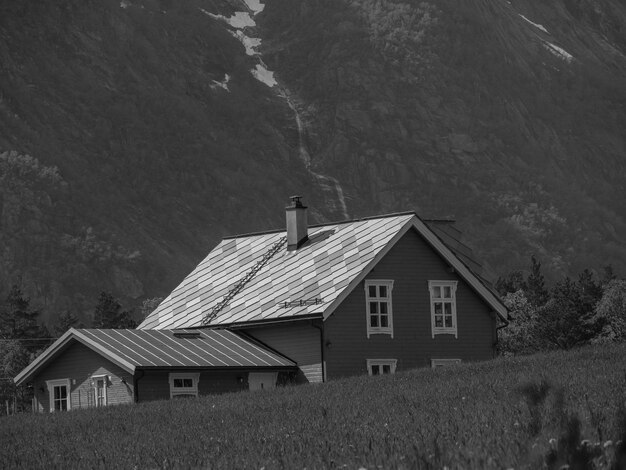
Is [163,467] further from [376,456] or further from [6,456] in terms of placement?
[6,456]

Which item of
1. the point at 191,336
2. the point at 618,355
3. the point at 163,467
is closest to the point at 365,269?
the point at 191,336

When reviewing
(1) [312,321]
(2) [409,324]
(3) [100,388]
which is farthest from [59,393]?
(2) [409,324]

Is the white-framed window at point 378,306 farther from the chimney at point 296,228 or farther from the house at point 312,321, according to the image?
the chimney at point 296,228

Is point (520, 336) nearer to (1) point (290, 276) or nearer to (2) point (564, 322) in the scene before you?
(2) point (564, 322)

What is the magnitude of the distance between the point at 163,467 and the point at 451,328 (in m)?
31.7

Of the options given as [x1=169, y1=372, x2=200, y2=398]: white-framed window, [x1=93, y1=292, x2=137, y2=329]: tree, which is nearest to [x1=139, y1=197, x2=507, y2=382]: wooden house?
[x1=169, y1=372, x2=200, y2=398]: white-framed window

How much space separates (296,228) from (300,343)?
636cm

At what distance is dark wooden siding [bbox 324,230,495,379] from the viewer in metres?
47.9

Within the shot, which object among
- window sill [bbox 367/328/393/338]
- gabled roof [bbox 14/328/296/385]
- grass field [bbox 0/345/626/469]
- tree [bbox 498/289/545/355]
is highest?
tree [bbox 498/289/545/355]

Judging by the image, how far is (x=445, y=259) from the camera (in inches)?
1971

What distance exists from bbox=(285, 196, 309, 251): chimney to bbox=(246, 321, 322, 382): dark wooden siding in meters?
4.77

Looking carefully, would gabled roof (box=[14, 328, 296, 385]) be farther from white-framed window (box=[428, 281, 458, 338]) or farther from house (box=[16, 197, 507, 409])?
white-framed window (box=[428, 281, 458, 338])

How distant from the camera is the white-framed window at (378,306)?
160ft

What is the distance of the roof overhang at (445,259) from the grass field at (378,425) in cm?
1290
